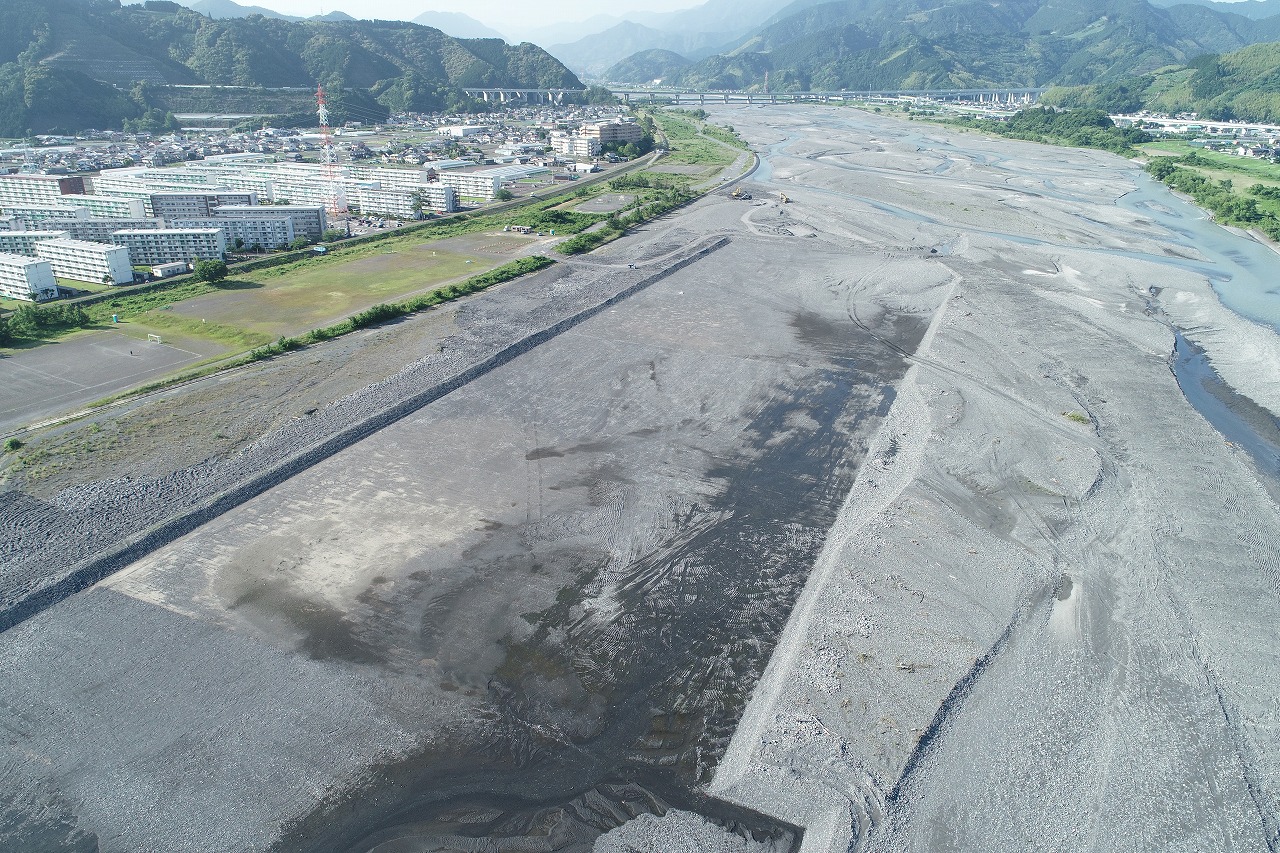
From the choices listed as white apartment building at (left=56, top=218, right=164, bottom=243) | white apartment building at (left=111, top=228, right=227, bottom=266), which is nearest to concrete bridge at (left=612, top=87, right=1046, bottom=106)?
white apartment building at (left=56, top=218, right=164, bottom=243)

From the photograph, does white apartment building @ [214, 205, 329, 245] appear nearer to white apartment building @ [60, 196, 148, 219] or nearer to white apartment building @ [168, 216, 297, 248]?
white apartment building @ [168, 216, 297, 248]

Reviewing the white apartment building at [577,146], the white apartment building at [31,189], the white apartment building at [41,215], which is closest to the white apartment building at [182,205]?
the white apartment building at [41,215]

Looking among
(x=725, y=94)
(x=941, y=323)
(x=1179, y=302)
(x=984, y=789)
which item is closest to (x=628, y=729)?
(x=984, y=789)

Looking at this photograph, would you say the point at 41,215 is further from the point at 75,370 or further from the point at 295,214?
the point at 75,370

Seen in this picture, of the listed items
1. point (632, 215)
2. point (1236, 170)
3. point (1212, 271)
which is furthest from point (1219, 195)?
point (632, 215)

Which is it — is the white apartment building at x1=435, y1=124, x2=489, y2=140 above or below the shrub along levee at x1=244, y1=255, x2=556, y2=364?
above

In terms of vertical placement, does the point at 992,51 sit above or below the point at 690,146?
above

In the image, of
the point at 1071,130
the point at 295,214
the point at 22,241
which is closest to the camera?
the point at 22,241
